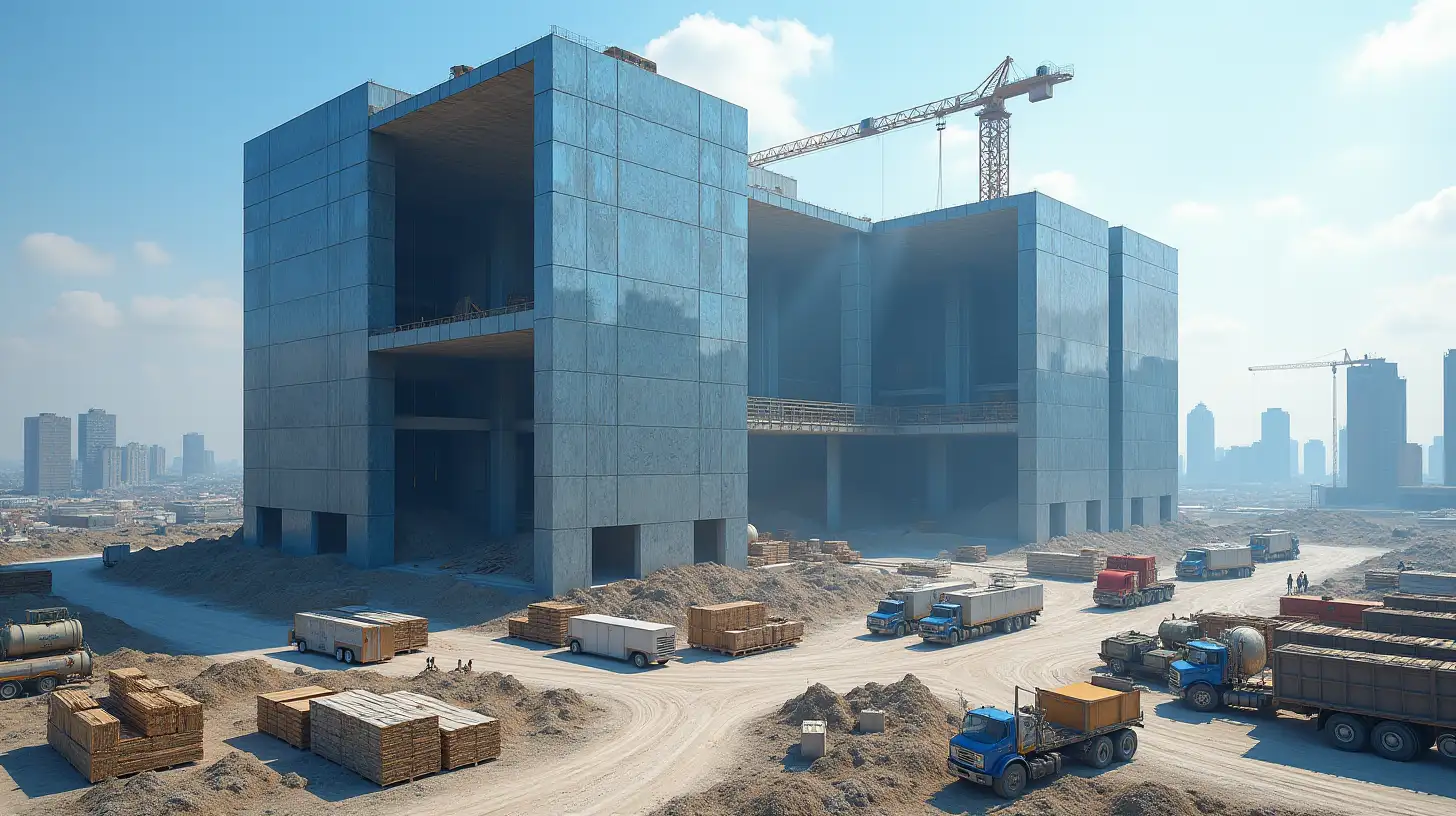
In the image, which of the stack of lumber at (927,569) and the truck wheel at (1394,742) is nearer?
the truck wheel at (1394,742)

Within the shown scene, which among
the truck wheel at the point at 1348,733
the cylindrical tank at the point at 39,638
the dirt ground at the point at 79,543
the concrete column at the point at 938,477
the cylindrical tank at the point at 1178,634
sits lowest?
the dirt ground at the point at 79,543

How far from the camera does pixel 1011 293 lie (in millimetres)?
81250

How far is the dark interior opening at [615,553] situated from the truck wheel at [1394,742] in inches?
Answer: 1107

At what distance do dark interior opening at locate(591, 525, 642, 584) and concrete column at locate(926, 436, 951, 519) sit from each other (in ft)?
112

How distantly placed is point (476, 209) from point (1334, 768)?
5430 cm

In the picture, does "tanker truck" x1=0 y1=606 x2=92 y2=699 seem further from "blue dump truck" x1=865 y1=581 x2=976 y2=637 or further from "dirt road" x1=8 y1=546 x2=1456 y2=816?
"blue dump truck" x1=865 y1=581 x2=976 y2=637

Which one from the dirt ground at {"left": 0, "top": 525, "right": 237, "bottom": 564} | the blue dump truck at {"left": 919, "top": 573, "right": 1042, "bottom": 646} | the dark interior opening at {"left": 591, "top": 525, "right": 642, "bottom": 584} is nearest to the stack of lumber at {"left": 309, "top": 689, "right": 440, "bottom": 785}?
the blue dump truck at {"left": 919, "top": 573, "right": 1042, "bottom": 646}

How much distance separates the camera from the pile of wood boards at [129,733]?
1908cm

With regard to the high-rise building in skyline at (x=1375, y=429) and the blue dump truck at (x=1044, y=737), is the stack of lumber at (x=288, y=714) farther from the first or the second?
the high-rise building in skyline at (x=1375, y=429)

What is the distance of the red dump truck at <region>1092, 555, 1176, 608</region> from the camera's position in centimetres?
4225

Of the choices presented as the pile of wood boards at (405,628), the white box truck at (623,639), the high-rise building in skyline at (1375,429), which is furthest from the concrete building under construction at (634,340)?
the high-rise building in skyline at (1375,429)

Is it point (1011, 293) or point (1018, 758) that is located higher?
point (1011, 293)

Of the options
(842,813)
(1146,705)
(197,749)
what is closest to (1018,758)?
(842,813)

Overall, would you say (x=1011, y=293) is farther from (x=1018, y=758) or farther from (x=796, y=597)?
(x=1018, y=758)
